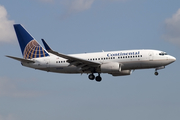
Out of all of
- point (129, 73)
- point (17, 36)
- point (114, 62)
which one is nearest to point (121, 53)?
point (114, 62)

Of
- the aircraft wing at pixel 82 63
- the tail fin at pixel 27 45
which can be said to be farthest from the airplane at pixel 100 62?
the tail fin at pixel 27 45

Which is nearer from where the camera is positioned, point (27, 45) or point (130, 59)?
point (130, 59)

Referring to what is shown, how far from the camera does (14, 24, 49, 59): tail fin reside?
64025 mm

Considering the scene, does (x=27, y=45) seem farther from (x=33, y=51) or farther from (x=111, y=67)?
(x=111, y=67)

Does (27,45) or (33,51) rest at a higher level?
(27,45)

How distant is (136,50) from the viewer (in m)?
58.7

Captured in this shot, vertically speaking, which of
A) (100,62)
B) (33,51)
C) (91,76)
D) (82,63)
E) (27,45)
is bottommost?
(91,76)

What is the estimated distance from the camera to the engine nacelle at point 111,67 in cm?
5738

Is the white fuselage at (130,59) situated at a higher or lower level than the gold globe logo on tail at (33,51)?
lower

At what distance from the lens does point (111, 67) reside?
189 ft

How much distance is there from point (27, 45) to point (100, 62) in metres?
13.5

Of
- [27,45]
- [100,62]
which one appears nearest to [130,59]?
[100,62]

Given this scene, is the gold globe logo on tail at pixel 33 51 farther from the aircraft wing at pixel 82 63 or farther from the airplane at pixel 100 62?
the aircraft wing at pixel 82 63

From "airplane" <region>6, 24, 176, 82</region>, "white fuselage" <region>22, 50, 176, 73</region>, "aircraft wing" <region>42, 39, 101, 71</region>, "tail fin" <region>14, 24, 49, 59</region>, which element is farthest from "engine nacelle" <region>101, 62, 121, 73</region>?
"tail fin" <region>14, 24, 49, 59</region>
